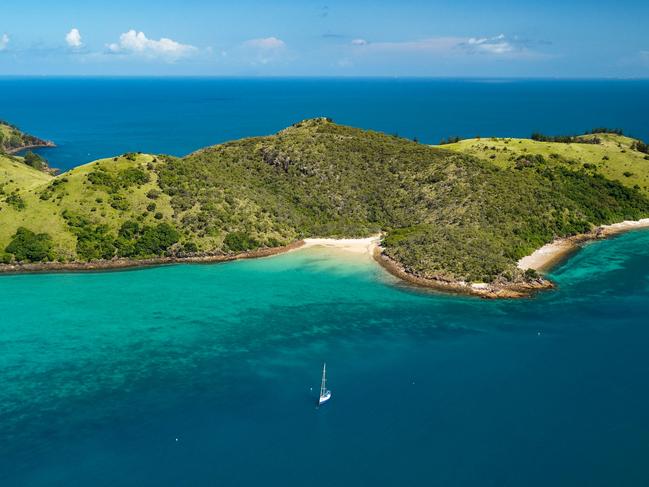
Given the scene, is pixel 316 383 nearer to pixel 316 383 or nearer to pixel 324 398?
pixel 316 383

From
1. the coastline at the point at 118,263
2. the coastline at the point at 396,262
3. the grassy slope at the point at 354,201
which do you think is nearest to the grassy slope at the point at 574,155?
the grassy slope at the point at 354,201

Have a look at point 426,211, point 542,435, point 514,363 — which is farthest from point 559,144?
point 542,435

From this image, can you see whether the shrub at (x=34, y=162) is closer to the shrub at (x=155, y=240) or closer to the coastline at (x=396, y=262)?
the coastline at (x=396, y=262)

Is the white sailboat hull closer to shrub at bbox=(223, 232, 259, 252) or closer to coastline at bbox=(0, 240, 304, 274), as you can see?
coastline at bbox=(0, 240, 304, 274)

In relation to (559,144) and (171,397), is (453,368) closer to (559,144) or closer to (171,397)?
(171,397)

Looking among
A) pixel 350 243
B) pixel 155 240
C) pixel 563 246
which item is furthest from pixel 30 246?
pixel 563 246
